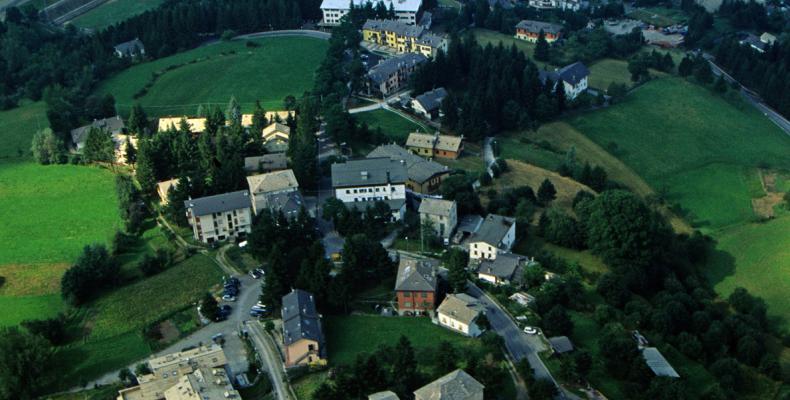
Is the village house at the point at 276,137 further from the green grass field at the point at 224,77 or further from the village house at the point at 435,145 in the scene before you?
the village house at the point at 435,145

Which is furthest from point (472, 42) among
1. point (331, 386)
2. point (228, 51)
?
point (331, 386)

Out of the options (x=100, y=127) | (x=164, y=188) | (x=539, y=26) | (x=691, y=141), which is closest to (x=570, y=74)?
(x=691, y=141)

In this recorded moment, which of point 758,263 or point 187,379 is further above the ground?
point 187,379

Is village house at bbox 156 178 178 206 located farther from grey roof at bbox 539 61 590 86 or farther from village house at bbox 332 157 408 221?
grey roof at bbox 539 61 590 86

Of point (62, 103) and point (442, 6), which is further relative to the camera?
point (442, 6)

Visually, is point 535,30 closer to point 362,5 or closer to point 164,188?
point 362,5

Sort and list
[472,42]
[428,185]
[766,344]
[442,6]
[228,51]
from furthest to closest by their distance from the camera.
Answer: [442,6] < [228,51] < [472,42] < [428,185] < [766,344]

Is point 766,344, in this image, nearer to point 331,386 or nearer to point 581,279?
point 581,279
